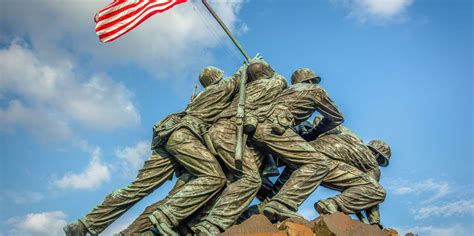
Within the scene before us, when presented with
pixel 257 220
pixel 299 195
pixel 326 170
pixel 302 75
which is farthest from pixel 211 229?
pixel 302 75

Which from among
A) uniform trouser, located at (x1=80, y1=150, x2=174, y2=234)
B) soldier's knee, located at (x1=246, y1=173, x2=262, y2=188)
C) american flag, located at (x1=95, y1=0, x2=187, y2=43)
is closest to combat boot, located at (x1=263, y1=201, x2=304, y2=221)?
soldier's knee, located at (x1=246, y1=173, x2=262, y2=188)

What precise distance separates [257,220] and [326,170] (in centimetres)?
178

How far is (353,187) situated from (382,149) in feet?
5.04

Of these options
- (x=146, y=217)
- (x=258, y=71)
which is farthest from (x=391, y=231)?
(x=146, y=217)

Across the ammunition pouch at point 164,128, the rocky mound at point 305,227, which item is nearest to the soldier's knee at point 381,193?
the rocky mound at point 305,227

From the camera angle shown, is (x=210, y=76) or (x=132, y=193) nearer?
(x=132, y=193)

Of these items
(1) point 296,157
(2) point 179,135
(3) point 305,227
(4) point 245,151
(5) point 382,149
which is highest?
(2) point 179,135

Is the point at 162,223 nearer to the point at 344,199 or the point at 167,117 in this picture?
the point at 167,117

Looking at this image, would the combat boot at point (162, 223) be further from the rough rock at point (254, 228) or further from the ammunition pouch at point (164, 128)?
the ammunition pouch at point (164, 128)

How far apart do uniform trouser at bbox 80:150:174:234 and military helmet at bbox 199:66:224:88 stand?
165 cm

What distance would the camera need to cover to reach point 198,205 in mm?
9875

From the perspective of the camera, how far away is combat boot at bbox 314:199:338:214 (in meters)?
9.70

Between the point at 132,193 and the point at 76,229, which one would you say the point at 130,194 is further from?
the point at 76,229

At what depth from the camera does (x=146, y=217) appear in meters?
10.3
